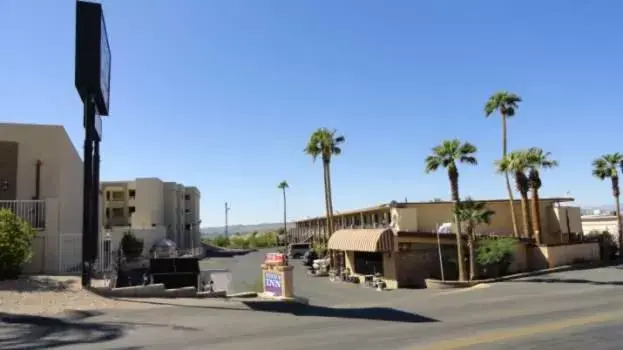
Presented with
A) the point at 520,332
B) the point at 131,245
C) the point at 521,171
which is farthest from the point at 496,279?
the point at 131,245

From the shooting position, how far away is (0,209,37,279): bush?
16.9 meters

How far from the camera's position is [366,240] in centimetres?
3659

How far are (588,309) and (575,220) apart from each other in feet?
92.2

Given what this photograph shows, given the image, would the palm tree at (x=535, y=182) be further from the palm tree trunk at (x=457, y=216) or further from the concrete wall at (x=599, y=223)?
the concrete wall at (x=599, y=223)

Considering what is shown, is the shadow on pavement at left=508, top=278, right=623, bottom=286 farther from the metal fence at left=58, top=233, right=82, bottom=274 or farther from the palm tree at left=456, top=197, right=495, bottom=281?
the metal fence at left=58, top=233, right=82, bottom=274

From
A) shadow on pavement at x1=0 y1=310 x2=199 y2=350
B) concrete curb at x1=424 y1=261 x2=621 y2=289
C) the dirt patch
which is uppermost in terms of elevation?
the dirt patch

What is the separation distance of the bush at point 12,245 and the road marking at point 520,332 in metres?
12.9

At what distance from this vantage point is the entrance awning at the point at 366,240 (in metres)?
34.6

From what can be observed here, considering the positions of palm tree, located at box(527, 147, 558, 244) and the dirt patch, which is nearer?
the dirt patch

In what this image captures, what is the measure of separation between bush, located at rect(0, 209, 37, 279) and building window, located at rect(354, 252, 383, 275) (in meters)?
24.2

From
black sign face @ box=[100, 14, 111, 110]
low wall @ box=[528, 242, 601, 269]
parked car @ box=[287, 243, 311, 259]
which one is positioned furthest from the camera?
parked car @ box=[287, 243, 311, 259]

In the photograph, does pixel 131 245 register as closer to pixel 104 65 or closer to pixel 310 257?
pixel 310 257

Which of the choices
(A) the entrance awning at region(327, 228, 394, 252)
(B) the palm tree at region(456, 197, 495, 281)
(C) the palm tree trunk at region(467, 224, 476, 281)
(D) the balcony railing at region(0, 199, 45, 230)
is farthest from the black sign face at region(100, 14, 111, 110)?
(C) the palm tree trunk at region(467, 224, 476, 281)

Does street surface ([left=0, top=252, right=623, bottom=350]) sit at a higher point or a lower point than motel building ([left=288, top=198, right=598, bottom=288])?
lower
